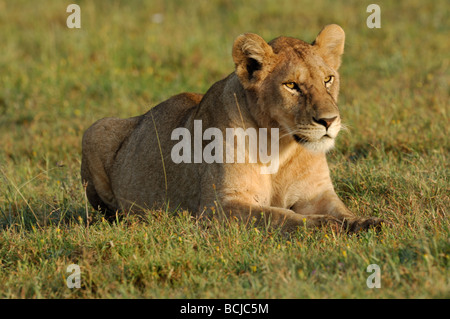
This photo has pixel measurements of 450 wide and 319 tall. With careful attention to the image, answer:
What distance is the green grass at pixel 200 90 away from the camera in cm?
373

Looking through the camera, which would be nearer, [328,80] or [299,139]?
[299,139]

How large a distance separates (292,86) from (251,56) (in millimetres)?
359

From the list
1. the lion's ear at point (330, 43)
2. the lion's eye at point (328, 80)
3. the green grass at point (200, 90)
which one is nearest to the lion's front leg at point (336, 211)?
the green grass at point (200, 90)

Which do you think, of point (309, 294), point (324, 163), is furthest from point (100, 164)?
point (309, 294)

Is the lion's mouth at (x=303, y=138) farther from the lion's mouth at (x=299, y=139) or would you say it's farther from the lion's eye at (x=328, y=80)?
the lion's eye at (x=328, y=80)

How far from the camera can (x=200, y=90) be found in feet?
30.9

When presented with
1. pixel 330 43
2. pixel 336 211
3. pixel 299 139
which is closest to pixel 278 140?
pixel 299 139

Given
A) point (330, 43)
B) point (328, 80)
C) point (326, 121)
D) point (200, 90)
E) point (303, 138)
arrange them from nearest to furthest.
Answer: point (326, 121) < point (303, 138) < point (328, 80) < point (330, 43) < point (200, 90)

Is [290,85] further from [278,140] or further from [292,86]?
[278,140]

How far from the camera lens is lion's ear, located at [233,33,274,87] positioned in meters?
4.68

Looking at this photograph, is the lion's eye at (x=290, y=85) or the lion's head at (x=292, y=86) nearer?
the lion's head at (x=292, y=86)

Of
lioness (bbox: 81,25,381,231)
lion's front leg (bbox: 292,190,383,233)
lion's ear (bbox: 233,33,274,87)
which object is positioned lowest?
lion's front leg (bbox: 292,190,383,233)

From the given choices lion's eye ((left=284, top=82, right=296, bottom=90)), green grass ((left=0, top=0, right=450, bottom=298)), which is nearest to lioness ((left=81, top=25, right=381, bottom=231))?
lion's eye ((left=284, top=82, right=296, bottom=90))

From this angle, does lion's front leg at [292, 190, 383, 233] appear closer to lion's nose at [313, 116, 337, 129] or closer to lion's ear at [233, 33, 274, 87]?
lion's nose at [313, 116, 337, 129]
